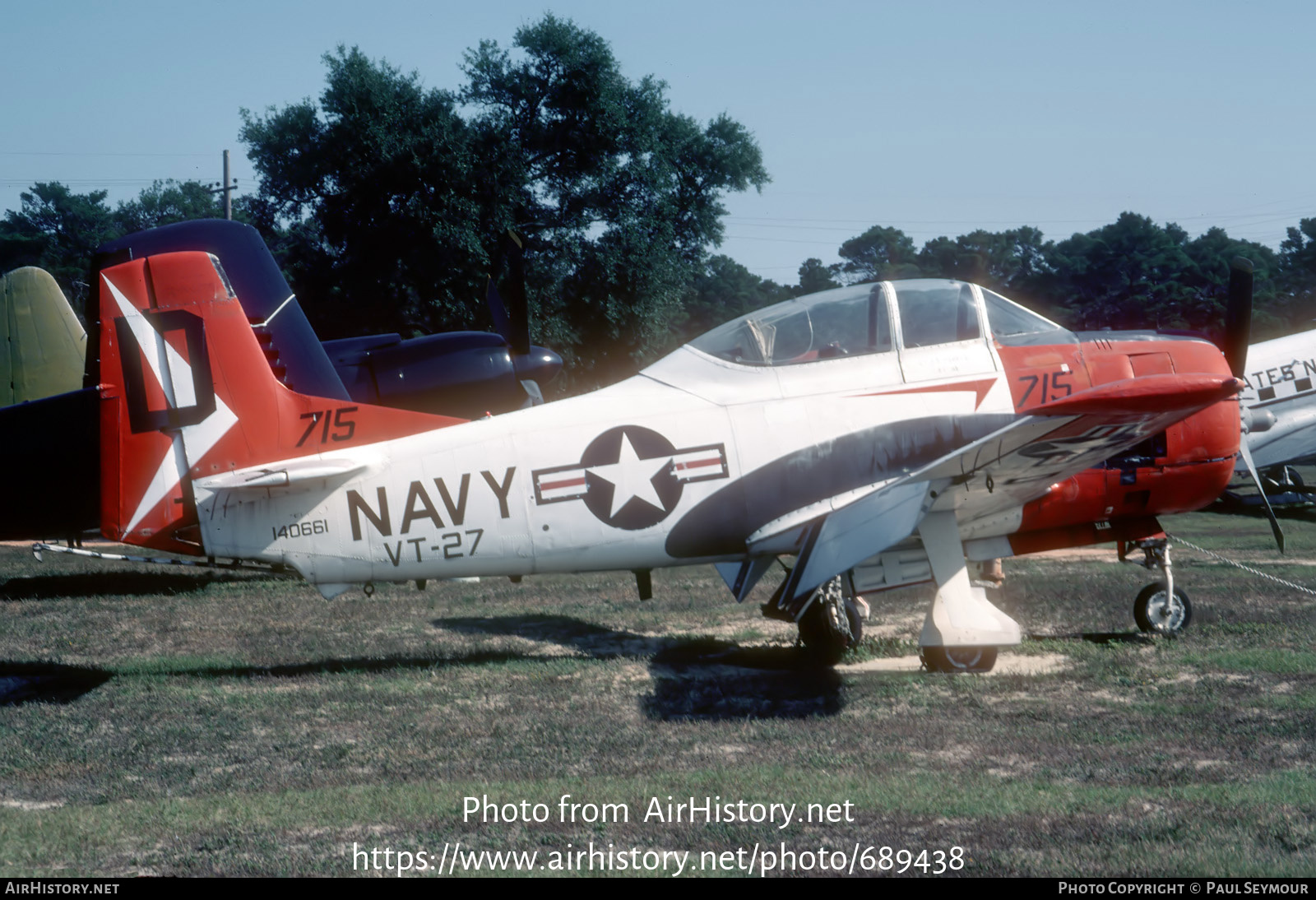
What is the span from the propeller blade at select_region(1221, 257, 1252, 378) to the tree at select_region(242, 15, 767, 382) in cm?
2509

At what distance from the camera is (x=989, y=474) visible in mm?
7402

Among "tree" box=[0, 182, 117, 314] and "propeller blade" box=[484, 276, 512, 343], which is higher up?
"tree" box=[0, 182, 117, 314]

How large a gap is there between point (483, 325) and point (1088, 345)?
26.6 m

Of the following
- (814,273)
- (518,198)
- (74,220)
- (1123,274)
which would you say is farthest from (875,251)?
(74,220)

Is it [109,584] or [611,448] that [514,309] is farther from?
[109,584]

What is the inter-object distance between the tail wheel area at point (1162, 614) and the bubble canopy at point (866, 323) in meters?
2.48

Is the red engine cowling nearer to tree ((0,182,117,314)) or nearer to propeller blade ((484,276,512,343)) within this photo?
propeller blade ((484,276,512,343))

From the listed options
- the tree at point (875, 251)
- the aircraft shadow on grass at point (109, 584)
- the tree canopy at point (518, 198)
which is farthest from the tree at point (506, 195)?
the tree at point (875, 251)

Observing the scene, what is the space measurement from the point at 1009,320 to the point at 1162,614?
2.94m

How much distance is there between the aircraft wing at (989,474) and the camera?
6203 mm

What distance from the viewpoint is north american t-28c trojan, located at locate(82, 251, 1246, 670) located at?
7.74 m

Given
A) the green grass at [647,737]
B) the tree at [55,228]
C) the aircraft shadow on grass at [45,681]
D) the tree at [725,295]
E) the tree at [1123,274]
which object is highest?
the tree at [55,228]

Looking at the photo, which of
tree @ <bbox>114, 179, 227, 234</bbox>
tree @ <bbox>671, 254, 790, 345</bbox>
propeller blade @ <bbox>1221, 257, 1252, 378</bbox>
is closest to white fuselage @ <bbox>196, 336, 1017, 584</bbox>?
propeller blade @ <bbox>1221, 257, 1252, 378</bbox>

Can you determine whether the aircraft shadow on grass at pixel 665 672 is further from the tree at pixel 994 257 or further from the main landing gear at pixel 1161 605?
the tree at pixel 994 257
